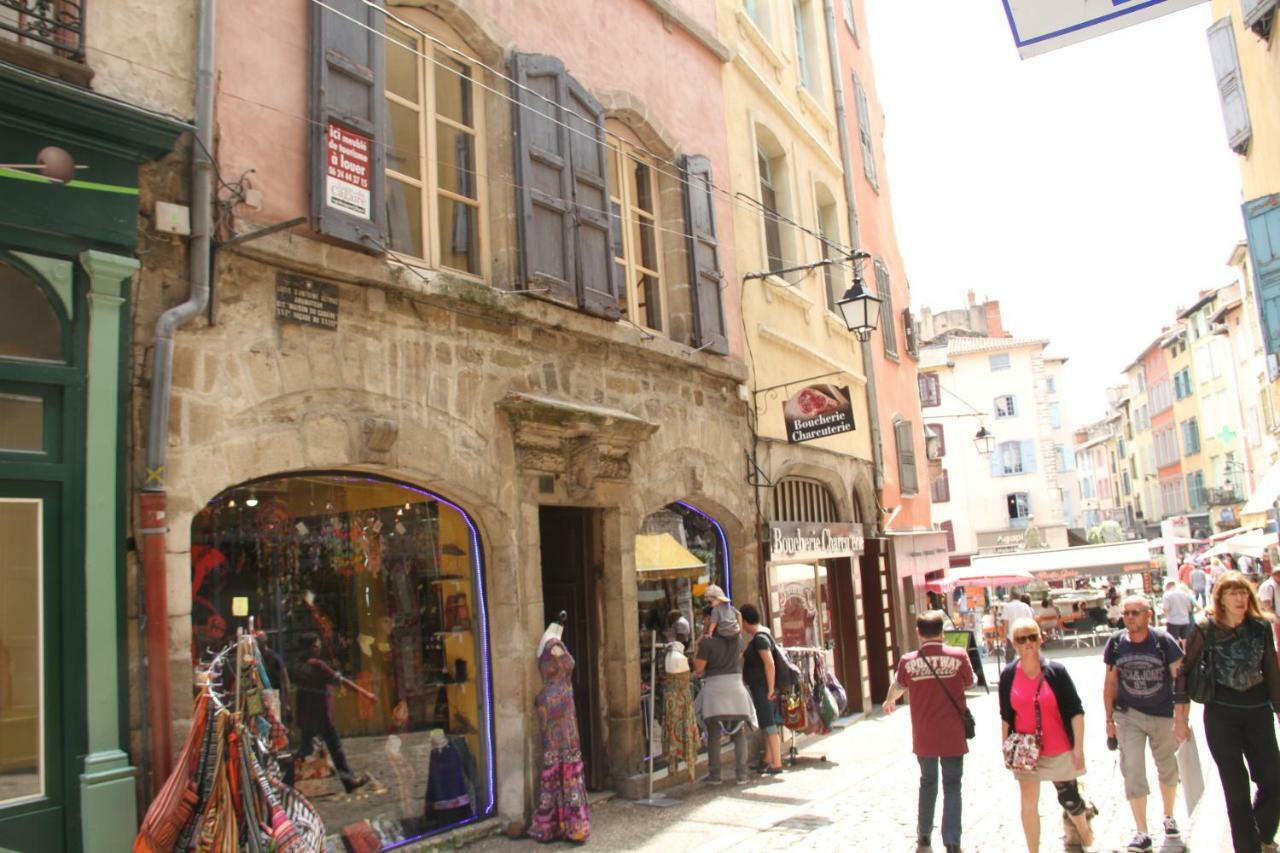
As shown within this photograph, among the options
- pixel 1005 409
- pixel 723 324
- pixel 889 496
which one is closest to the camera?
pixel 723 324

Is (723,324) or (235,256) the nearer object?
(235,256)

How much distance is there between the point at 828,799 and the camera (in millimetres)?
8148

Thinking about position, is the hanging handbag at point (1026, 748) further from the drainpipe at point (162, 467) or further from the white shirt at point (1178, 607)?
the white shirt at point (1178, 607)

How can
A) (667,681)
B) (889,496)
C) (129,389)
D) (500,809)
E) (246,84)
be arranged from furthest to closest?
(889,496)
(667,681)
(500,809)
(246,84)
(129,389)

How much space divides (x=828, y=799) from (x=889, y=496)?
8.35 meters

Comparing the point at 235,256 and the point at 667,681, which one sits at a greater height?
the point at 235,256

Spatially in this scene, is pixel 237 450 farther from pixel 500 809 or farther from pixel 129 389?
pixel 500 809

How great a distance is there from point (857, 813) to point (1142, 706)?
7.25 ft

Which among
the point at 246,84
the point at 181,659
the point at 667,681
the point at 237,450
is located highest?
the point at 246,84

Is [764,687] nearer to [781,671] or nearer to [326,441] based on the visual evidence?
[781,671]

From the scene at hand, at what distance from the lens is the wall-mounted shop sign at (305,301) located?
6051mm

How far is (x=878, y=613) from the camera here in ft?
47.4

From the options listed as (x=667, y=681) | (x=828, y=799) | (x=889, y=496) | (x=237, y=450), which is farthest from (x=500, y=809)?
(x=889, y=496)

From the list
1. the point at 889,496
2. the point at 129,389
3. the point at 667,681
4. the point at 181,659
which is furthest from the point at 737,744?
the point at 889,496
